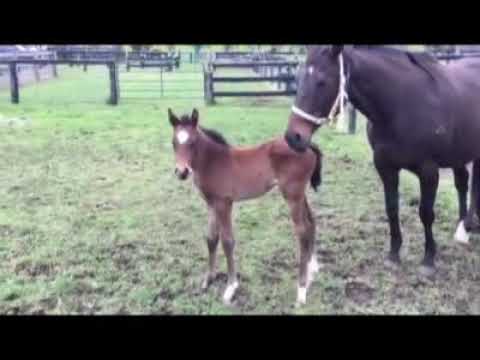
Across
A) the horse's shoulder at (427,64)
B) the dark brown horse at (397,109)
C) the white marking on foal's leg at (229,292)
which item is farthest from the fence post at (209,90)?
the white marking on foal's leg at (229,292)

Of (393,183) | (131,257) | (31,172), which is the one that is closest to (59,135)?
(31,172)

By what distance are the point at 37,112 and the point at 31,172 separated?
186 inches

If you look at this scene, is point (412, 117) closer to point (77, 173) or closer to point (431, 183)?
point (431, 183)

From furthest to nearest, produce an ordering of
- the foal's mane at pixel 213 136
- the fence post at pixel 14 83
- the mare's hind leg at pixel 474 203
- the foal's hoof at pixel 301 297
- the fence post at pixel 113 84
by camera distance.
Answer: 1. the fence post at pixel 113 84
2. the fence post at pixel 14 83
3. the mare's hind leg at pixel 474 203
4. the foal's mane at pixel 213 136
5. the foal's hoof at pixel 301 297

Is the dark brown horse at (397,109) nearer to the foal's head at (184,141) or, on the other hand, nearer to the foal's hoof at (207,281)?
the foal's head at (184,141)

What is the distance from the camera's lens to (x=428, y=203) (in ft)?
12.2

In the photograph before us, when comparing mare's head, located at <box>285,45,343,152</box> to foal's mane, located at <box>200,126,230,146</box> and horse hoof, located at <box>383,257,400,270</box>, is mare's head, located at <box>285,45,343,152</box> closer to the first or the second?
foal's mane, located at <box>200,126,230,146</box>

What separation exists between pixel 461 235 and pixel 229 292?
87.9 inches

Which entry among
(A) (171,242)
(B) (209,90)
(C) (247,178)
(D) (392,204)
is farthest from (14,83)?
(D) (392,204)

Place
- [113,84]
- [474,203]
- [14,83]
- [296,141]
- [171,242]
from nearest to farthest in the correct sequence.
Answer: [296,141], [171,242], [474,203], [14,83], [113,84]

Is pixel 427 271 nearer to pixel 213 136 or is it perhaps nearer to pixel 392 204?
pixel 392 204

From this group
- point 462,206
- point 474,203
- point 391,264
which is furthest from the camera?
point 474,203

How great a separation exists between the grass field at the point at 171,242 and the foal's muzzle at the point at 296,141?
3.39 ft

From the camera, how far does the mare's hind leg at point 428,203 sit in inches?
141
